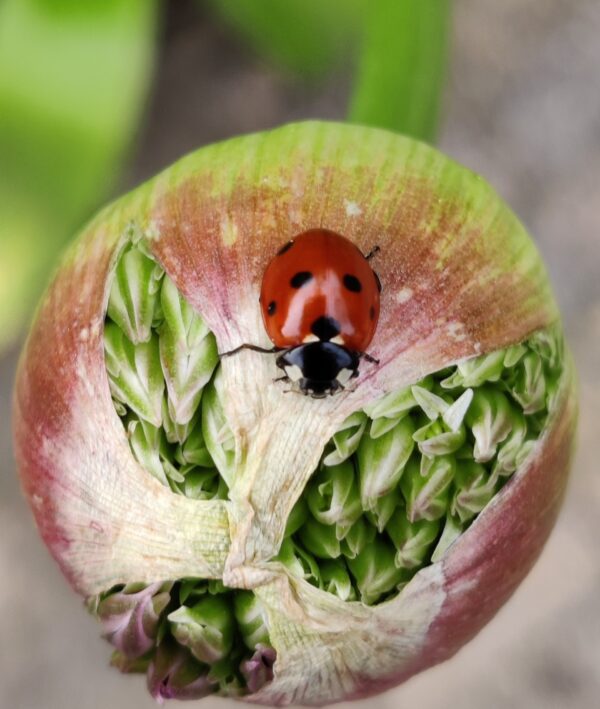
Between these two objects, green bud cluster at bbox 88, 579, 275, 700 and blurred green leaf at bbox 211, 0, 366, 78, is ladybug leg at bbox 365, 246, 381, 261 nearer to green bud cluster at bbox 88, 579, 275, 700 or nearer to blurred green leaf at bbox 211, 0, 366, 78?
green bud cluster at bbox 88, 579, 275, 700

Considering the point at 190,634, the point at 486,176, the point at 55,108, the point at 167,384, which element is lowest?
the point at 190,634

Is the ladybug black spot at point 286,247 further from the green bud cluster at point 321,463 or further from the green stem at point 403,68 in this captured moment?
the green stem at point 403,68

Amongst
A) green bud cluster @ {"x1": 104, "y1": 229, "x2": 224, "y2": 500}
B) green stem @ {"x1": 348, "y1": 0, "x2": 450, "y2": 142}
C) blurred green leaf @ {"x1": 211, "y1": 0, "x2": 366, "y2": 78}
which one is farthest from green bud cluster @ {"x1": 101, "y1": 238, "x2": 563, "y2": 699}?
blurred green leaf @ {"x1": 211, "y1": 0, "x2": 366, "y2": 78}

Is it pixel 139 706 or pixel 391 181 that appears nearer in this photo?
pixel 391 181

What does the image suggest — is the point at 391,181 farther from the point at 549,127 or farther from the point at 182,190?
the point at 549,127

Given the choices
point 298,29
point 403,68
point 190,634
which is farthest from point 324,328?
point 298,29

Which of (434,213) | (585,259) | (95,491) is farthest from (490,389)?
(585,259)

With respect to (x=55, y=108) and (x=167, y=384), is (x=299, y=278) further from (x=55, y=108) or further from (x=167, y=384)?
(x=55, y=108)
